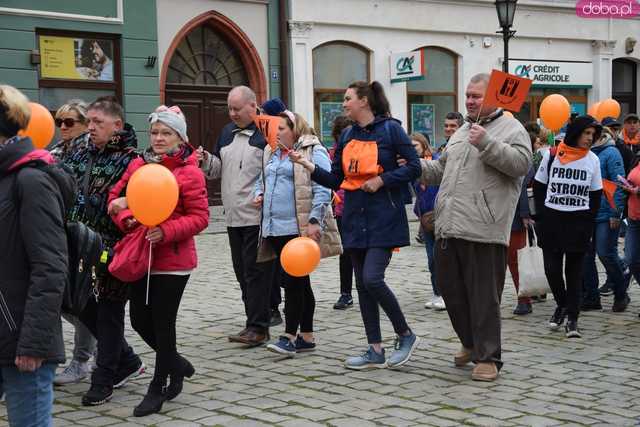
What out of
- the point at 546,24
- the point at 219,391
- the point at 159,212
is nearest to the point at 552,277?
the point at 219,391

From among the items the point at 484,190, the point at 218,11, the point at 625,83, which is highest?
the point at 218,11

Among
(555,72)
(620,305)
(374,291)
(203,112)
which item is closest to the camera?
(374,291)

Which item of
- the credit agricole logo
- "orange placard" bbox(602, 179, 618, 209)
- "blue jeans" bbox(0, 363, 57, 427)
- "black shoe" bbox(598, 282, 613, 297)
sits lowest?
"black shoe" bbox(598, 282, 613, 297)

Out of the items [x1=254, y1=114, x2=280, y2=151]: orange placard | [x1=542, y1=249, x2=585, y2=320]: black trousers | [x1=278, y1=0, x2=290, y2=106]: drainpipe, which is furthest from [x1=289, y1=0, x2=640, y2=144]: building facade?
[x1=254, y1=114, x2=280, y2=151]: orange placard

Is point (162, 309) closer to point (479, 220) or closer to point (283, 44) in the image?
point (479, 220)

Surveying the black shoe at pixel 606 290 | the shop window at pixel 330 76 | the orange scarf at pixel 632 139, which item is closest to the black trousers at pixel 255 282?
the black shoe at pixel 606 290

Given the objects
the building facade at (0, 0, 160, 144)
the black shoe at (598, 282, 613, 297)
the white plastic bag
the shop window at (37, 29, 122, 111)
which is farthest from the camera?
the shop window at (37, 29, 122, 111)

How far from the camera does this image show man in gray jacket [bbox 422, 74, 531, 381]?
20.8ft

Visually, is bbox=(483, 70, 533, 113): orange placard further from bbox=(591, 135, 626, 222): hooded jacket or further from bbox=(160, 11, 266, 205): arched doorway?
bbox=(160, 11, 266, 205): arched doorway

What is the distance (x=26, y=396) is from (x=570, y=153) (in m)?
5.52

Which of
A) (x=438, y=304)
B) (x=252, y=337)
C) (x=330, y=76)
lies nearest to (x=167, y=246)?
(x=252, y=337)

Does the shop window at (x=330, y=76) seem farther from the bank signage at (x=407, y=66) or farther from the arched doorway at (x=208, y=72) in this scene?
the arched doorway at (x=208, y=72)

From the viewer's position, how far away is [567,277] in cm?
791

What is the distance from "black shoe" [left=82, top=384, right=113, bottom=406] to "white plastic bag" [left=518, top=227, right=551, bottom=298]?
4185mm
